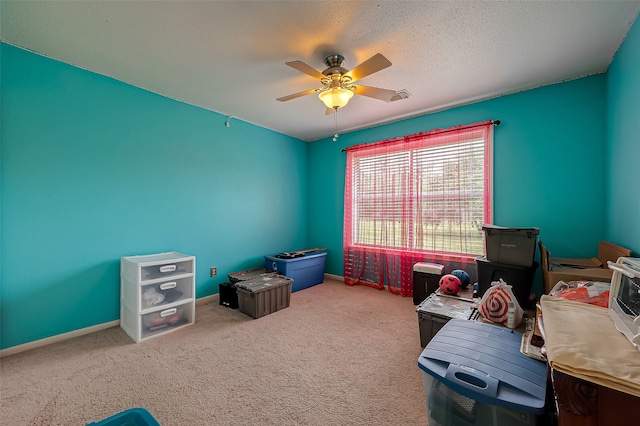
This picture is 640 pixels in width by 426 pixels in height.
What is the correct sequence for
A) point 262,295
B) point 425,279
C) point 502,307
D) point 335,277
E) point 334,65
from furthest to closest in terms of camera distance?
1. point 335,277
2. point 425,279
3. point 262,295
4. point 334,65
5. point 502,307

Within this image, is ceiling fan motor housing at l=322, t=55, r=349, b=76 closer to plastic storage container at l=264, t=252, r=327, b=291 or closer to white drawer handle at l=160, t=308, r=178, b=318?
plastic storage container at l=264, t=252, r=327, b=291

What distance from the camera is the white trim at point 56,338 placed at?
1.91 m

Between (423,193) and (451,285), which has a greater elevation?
(423,193)

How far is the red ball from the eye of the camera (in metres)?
2.32

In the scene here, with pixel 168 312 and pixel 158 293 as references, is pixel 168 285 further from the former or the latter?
pixel 168 312

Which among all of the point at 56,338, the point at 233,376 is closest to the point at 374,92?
the point at 233,376

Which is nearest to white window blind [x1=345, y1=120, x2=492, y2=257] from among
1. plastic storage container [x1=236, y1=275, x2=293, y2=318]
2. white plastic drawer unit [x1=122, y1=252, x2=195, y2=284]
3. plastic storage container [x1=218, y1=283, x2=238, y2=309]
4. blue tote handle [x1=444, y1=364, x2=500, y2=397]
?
plastic storage container [x1=236, y1=275, x2=293, y2=318]

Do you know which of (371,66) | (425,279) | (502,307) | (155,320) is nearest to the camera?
(502,307)

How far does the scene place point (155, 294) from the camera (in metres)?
2.27

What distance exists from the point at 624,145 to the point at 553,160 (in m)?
0.65

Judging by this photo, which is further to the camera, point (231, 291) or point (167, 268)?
point (231, 291)

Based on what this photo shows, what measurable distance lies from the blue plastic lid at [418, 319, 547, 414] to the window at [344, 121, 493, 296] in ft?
5.49

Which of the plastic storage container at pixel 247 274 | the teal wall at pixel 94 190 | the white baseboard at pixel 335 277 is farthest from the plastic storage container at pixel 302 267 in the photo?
the teal wall at pixel 94 190

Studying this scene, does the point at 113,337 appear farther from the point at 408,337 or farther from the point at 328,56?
the point at 328,56
